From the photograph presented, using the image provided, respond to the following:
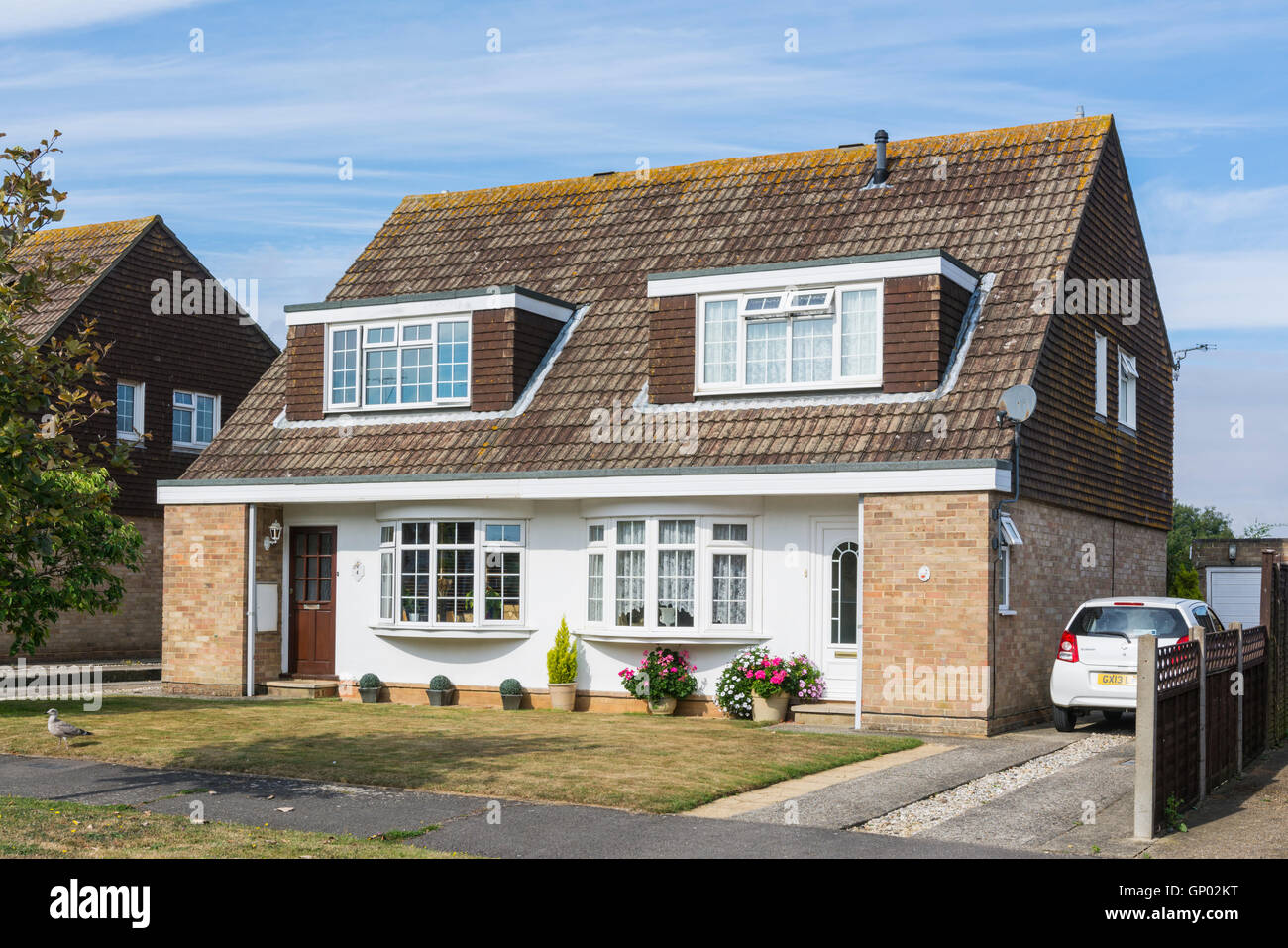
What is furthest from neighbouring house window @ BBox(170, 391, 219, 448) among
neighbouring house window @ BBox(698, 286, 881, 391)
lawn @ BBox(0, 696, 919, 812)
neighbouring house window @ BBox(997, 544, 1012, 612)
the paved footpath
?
neighbouring house window @ BBox(997, 544, 1012, 612)

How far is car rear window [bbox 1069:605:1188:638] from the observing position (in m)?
16.3

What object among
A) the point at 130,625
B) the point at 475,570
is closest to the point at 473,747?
the point at 475,570

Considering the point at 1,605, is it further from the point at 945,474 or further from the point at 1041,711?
the point at 1041,711

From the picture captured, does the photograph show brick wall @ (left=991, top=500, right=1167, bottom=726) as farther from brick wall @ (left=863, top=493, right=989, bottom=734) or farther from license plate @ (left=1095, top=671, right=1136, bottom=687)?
license plate @ (left=1095, top=671, right=1136, bottom=687)

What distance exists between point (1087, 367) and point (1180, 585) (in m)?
13.5

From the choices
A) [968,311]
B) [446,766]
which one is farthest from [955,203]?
[446,766]

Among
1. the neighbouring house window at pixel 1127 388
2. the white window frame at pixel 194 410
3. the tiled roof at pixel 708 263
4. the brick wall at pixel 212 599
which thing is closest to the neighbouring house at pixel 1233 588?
the neighbouring house window at pixel 1127 388

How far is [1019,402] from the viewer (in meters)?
16.8

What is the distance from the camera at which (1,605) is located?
1822cm

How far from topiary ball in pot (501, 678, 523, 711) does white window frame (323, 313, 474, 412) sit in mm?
4329

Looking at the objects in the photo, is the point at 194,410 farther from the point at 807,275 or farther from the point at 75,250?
the point at 807,275

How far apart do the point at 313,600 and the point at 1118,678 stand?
12.2 metres

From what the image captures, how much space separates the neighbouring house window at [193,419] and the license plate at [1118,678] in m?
22.0

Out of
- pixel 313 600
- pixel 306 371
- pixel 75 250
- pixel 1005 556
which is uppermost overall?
pixel 75 250
